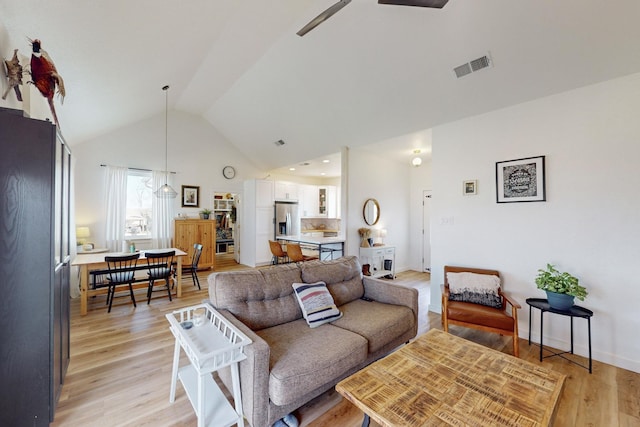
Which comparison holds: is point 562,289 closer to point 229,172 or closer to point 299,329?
point 299,329

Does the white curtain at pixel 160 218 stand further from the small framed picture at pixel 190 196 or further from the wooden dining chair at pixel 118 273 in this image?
the wooden dining chair at pixel 118 273

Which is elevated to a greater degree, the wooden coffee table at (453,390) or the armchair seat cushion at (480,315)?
the wooden coffee table at (453,390)

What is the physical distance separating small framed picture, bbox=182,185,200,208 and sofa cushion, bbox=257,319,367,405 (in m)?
5.13

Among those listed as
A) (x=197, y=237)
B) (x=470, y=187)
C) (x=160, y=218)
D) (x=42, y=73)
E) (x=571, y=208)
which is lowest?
(x=197, y=237)

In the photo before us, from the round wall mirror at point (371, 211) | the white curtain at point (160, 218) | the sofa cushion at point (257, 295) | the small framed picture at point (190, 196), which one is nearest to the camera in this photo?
the sofa cushion at point (257, 295)

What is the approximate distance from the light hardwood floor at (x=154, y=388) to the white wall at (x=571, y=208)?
458 mm

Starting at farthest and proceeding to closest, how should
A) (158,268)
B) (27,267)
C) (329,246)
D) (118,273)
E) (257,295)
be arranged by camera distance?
(329,246)
(158,268)
(118,273)
(257,295)
(27,267)

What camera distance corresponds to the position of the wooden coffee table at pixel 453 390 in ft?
3.81

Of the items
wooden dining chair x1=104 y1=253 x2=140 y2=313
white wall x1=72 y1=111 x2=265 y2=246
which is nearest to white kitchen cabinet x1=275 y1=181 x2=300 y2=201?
white wall x1=72 y1=111 x2=265 y2=246

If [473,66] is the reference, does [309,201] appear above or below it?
below

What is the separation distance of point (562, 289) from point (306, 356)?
250 cm

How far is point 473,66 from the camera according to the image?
Answer: 2.71 metres

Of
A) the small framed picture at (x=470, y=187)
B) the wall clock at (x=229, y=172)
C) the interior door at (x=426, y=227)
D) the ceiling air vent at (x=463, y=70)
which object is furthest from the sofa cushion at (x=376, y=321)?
the wall clock at (x=229, y=172)

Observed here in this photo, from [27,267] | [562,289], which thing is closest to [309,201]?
[562,289]
